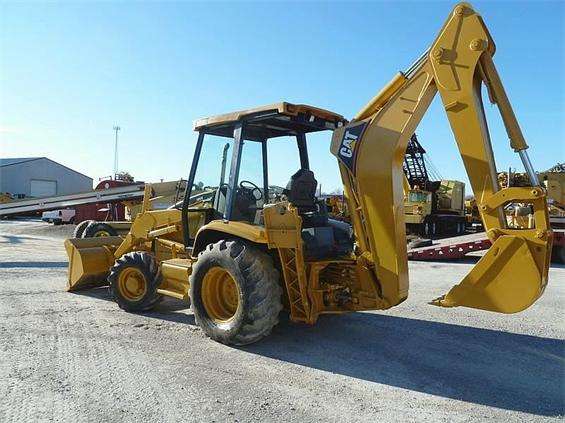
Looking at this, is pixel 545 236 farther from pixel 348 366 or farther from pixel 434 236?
pixel 434 236

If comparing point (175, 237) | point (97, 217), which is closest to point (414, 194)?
point (97, 217)

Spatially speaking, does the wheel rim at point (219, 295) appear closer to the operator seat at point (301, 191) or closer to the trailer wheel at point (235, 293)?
the trailer wheel at point (235, 293)

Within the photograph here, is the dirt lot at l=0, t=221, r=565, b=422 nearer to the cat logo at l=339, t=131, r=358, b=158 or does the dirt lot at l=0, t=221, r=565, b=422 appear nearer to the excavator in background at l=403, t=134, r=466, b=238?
the cat logo at l=339, t=131, r=358, b=158

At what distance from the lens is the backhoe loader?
166 inches

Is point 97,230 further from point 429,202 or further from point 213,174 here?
point 429,202

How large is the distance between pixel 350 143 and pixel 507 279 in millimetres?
1903

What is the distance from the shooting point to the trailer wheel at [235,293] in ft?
16.4

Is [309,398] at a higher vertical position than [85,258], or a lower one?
lower

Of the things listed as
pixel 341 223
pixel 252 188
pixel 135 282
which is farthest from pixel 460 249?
pixel 135 282

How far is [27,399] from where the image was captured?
12.3ft

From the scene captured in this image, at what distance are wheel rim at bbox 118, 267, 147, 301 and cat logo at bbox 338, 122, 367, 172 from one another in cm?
337

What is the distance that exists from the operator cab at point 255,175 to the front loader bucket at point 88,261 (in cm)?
215

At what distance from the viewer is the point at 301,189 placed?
18.4ft

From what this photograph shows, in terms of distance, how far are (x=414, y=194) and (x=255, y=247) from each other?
1885 cm
